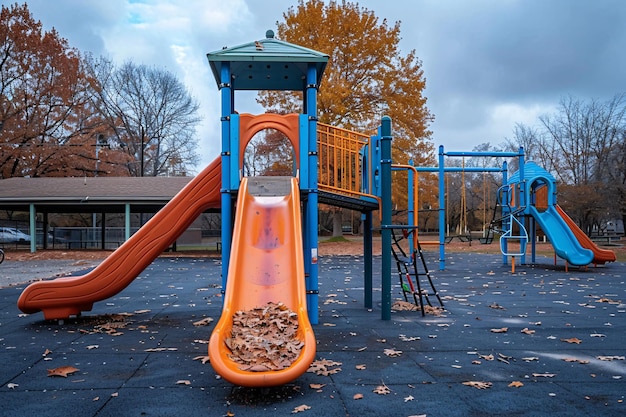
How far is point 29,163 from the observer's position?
31859mm

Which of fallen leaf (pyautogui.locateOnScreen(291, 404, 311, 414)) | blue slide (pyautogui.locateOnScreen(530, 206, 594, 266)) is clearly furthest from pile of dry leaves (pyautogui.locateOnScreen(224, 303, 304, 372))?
blue slide (pyautogui.locateOnScreen(530, 206, 594, 266))

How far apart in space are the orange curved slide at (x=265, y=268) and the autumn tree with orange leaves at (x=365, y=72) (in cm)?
2054

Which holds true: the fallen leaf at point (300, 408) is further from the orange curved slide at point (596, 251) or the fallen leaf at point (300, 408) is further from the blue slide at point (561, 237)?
the orange curved slide at point (596, 251)

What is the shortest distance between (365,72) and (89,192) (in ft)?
52.5

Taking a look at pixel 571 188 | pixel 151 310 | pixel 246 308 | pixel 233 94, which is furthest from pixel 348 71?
pixel 246 308

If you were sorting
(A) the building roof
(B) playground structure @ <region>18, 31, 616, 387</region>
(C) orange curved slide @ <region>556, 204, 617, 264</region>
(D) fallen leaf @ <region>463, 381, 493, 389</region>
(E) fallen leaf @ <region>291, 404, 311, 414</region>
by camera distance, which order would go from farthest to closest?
(A) the building roof
(C) orange curved slide @ <region>556, 204, 617, 264</region>
(B) playground structure @ <region>18, 31, 616, 387</region>
(D) fallen leaf @ <region>463, 381, 493, 389</region>
(E) fallen leaf @ <region>291, 404, 311, 414</region>

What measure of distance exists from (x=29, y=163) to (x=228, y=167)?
99.7ft

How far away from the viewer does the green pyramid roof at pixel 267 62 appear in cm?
708

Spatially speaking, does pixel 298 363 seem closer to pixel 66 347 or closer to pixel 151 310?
pixel 66 347

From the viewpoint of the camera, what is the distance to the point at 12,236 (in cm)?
3569

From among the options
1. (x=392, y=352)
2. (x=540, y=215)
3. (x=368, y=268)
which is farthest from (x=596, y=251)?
(x=392, y=352)

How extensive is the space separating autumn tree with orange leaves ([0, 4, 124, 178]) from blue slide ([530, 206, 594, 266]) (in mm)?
27981

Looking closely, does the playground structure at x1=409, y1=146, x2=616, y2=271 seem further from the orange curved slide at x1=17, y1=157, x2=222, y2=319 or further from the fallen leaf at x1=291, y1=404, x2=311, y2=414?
the fallen leaf at x1=291, y1=404, x2=311, y2=414

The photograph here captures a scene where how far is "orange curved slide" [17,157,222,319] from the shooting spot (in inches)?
274
